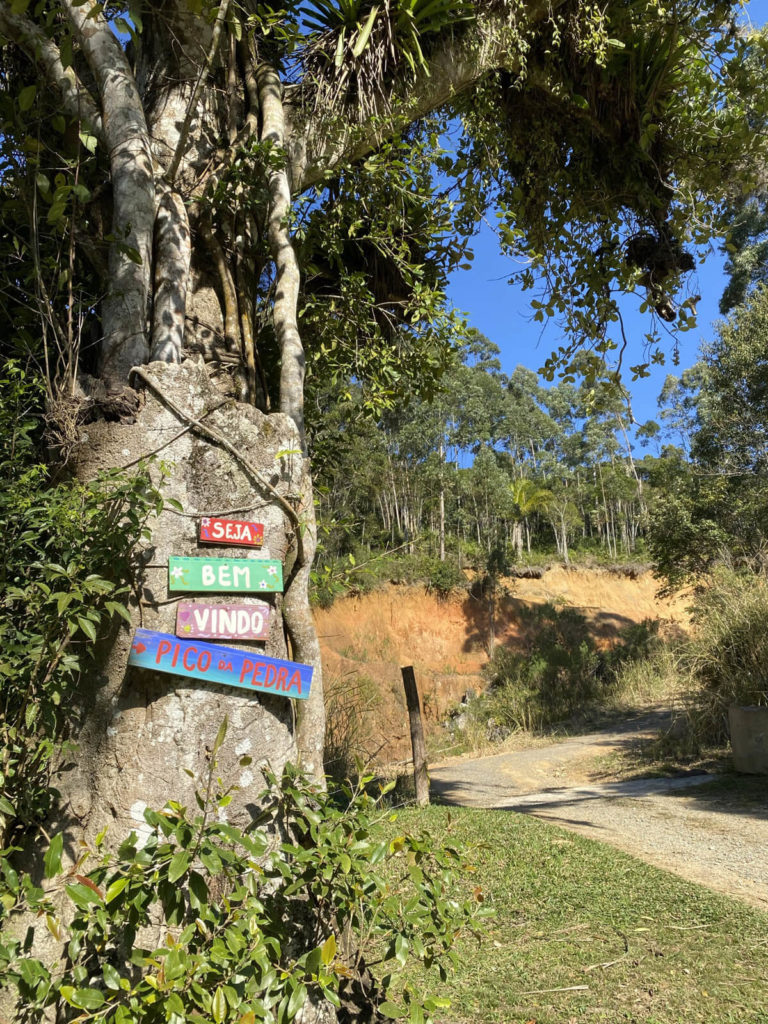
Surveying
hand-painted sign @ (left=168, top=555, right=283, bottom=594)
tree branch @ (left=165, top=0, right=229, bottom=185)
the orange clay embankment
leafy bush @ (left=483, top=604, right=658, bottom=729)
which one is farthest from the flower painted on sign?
leafy bush @ (left=483, top=604, right=658, bottom=729)

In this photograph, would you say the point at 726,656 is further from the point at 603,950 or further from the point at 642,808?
the point at 603,950

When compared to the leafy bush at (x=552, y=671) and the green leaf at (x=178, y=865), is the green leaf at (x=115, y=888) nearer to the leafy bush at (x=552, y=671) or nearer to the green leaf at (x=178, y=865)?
the green leaf at (x=178, y=865)

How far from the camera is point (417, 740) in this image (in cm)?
759

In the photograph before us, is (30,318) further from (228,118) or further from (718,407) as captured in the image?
(718,407)

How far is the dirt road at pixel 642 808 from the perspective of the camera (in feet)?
15.9

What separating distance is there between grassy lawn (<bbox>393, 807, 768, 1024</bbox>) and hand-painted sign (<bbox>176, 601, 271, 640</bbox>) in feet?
3.13

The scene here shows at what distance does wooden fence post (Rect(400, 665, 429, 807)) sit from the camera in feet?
22.1

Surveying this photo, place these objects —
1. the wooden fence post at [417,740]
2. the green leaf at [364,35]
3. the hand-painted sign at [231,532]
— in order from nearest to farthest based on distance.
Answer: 1. the hand-painted sign at [231,532]
2. the green leaf at [364,35]
3. the wooden fence post at [417,740]

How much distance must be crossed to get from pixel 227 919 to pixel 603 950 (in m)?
2.43

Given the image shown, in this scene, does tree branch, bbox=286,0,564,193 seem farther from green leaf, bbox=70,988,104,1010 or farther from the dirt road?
the dirt road

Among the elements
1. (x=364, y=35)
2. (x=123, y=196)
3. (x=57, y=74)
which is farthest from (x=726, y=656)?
(x=57, y=74)

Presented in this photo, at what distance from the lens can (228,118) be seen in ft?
11.6

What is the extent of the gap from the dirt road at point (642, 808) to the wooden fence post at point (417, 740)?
2.74ft

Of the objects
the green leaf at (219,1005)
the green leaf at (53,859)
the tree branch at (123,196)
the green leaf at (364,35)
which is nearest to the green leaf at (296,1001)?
the green leaf at (219,1005)
